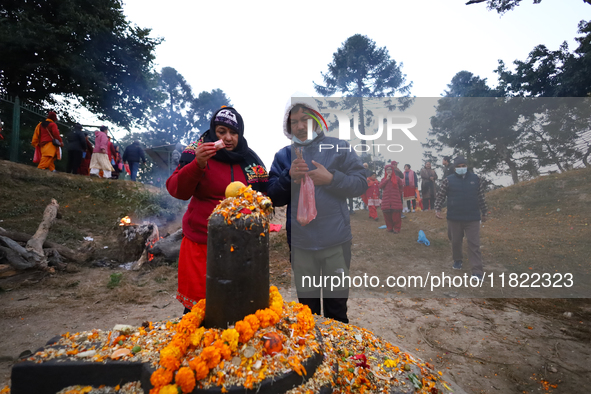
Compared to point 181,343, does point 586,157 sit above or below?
above

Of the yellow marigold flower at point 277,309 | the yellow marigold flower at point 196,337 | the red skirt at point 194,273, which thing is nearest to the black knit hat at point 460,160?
the yellow marigold flower at point 277,309

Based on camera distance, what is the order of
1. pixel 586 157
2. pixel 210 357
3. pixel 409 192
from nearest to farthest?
pixel 210 357 < pixel 409 192 < pixel 586 157

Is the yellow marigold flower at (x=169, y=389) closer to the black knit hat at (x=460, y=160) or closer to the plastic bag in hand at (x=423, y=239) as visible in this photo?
the black knit hat at (x=460, y=160)

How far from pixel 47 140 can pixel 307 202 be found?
477 inches

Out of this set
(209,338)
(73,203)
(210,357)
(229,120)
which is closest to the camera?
(210,357)

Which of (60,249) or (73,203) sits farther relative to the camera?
(73,203)

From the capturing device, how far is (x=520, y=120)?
6887 mm

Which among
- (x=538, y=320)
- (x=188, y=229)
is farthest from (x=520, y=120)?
(x=188, y=229)

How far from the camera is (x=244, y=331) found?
5.22ft

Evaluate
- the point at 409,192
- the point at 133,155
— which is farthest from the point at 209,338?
the point at 133,155

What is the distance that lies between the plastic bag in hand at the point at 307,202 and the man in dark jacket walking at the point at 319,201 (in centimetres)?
4

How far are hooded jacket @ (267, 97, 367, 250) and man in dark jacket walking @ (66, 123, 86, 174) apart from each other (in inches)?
496

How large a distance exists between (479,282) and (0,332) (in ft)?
26.5

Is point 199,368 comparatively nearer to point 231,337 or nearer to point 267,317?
point 231,337
